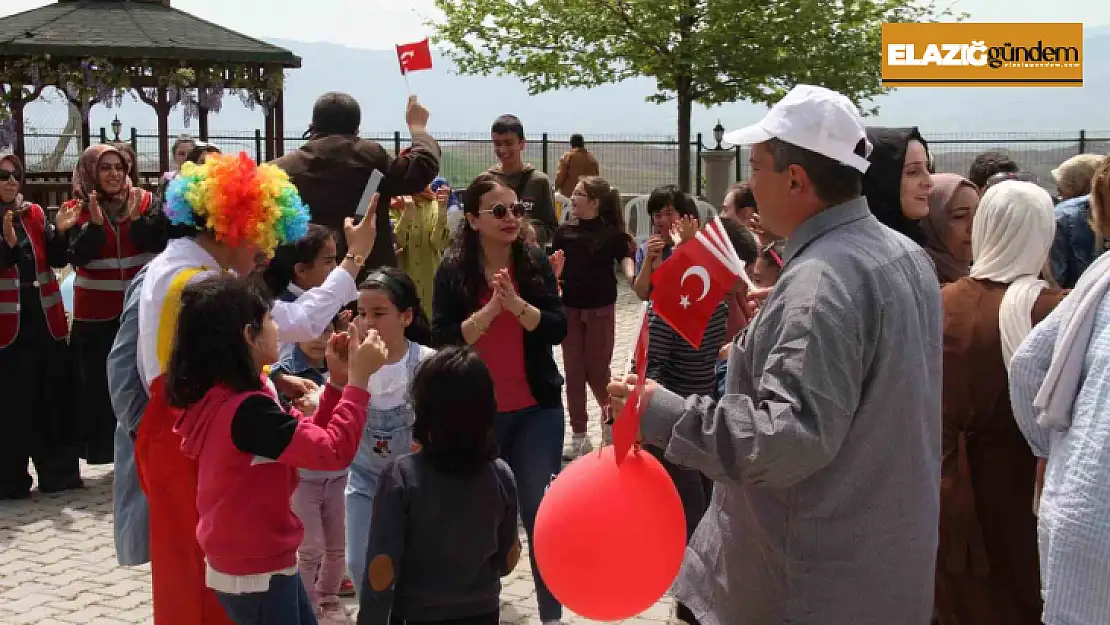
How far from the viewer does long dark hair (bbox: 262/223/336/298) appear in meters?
5.96

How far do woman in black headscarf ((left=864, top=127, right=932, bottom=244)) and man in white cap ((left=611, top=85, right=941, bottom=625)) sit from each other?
1449 millimetres

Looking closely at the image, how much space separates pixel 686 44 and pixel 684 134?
200cm

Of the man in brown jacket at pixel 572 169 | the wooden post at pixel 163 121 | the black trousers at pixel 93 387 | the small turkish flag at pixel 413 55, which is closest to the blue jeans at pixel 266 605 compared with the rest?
the small turkish flag at pixel 413 55

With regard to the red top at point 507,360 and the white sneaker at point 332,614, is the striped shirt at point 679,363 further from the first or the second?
the white sneaker at point 332,614

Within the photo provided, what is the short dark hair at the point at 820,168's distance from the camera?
3.02m

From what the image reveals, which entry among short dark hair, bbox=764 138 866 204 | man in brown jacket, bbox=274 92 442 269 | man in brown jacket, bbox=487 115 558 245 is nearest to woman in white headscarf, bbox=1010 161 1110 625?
short dark hair, bbox=764 138 866 204

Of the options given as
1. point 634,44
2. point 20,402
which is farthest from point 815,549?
point 634,44

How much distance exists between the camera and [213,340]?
153 inches

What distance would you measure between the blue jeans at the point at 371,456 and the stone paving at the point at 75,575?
975mm

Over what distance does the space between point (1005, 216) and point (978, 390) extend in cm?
60

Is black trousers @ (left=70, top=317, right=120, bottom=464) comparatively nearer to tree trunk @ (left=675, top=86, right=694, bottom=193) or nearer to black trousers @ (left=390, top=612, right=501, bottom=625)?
black trousers @ (left=390, top=612, right=501, bottom=625)

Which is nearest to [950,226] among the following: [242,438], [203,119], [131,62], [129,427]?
[242,438]

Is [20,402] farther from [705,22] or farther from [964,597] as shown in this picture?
[705,22]

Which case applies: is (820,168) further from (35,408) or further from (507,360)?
(35,408)
